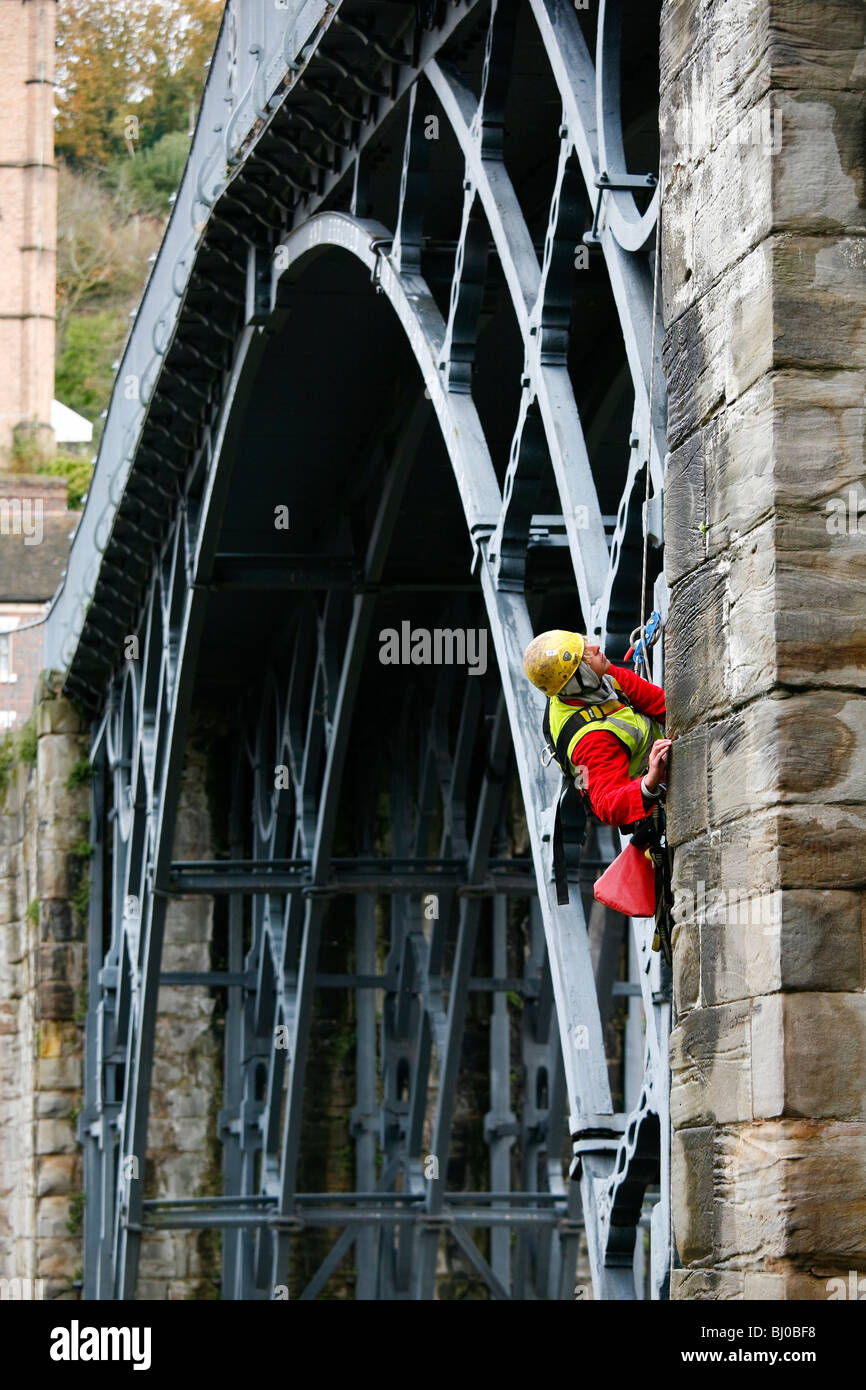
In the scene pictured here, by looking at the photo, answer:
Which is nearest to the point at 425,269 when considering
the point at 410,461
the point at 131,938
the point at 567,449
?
the point at 410,461

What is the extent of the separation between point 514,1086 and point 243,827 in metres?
3.57

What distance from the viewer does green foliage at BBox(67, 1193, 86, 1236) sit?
21.4 m

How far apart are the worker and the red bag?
11 centimetres

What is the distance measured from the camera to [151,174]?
6525 cm

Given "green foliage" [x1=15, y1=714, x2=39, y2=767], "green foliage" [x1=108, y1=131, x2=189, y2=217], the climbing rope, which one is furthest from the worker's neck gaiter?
"green foliage" [x1=108, y1=131, x2=189, y2=217]

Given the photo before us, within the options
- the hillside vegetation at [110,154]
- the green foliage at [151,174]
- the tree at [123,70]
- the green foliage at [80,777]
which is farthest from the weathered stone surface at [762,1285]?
the tree at [123,70]

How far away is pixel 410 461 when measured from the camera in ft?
45.8

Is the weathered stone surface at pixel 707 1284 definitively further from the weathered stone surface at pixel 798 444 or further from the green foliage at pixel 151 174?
the green foliage at pixel 151 174

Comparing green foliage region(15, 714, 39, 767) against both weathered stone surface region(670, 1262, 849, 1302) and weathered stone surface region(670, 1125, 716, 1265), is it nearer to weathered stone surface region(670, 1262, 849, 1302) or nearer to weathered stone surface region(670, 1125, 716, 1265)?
weathered stone surface region(670, 1125, 716, 1265)

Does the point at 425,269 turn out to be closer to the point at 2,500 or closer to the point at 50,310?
the point at 2,500

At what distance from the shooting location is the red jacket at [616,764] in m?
5.90

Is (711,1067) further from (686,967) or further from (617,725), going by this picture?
(617,725)
